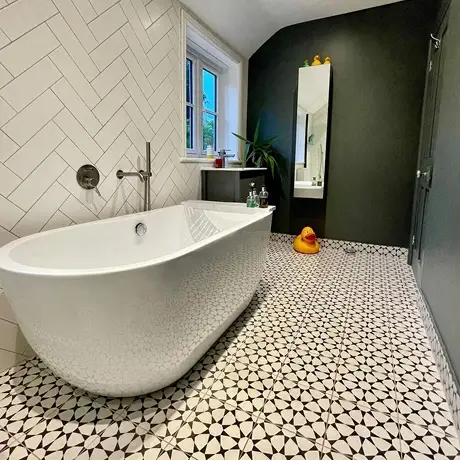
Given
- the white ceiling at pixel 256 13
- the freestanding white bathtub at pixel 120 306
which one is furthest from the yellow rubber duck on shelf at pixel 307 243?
the white ceiling at pixel 256 13

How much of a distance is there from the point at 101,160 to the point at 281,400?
1.68m

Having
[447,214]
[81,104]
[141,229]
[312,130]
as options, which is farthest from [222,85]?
[447,214]

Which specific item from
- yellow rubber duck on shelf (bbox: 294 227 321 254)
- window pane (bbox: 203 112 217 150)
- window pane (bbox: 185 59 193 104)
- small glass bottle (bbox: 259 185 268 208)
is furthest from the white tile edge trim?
window pane (bbox: 185 59 193 104)

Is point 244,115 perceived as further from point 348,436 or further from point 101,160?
point 348,436

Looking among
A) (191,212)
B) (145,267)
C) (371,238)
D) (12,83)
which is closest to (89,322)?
(145,267)

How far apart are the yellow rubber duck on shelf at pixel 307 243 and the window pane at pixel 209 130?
1.45 meters

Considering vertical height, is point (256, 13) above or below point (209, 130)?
above

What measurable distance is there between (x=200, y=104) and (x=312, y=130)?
4.09 ft

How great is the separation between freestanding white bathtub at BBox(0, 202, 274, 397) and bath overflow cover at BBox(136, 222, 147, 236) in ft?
1.25

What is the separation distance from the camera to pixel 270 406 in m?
1.26

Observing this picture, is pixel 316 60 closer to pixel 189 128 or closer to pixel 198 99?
pixel 198 99

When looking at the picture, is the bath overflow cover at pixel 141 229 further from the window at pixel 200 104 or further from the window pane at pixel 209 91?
the window pane at pixel 209 91

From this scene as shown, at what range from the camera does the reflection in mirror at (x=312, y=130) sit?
3.37 metres

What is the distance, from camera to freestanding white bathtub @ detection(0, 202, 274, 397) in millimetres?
976
